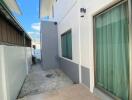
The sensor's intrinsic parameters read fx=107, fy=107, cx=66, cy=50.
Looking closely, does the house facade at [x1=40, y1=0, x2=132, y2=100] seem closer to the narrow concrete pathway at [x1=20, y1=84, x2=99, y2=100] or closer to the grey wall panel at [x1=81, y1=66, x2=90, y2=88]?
the grey wall panel at [x1=81, y1=66, x2=90, y2=88]

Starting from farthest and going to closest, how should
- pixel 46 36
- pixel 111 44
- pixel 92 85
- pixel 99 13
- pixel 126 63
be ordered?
pixel 46 36 → pixel 92 85 → pixel 99 13 → pixel 111 44 → pixel 126 63

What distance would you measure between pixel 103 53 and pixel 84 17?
1.30 metres

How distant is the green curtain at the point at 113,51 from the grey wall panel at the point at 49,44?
5127mm

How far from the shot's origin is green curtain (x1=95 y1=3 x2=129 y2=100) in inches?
72.8

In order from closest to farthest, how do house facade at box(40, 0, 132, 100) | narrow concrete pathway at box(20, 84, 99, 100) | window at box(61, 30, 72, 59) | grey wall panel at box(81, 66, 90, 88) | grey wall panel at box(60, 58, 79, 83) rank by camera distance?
1. house facade at box(40, 0, 132, 100)
2. narrow concrete pathway at box(20, 84, 99, 100)
3. grey wall panel at box(81, 66, 90, 88)
4. grey wall panel at box(60, 58, 79, 83)
5. window at box(61, 30, 72, 59)

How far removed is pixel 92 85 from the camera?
112 inches

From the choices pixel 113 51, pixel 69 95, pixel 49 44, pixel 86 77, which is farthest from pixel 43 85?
pixel 49 44

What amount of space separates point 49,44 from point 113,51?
19.0ft

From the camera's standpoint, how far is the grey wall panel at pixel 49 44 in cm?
732

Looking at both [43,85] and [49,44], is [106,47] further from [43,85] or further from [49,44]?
[49,44]

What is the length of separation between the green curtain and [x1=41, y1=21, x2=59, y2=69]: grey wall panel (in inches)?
202

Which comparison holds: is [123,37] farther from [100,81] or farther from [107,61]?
[100,81]

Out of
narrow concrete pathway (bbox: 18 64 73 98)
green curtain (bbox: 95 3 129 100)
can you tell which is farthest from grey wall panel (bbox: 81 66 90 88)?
narrow concrete pathway (bbox: 18 64 73 98)

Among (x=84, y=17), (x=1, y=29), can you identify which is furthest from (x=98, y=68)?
(x=1, y=29)
